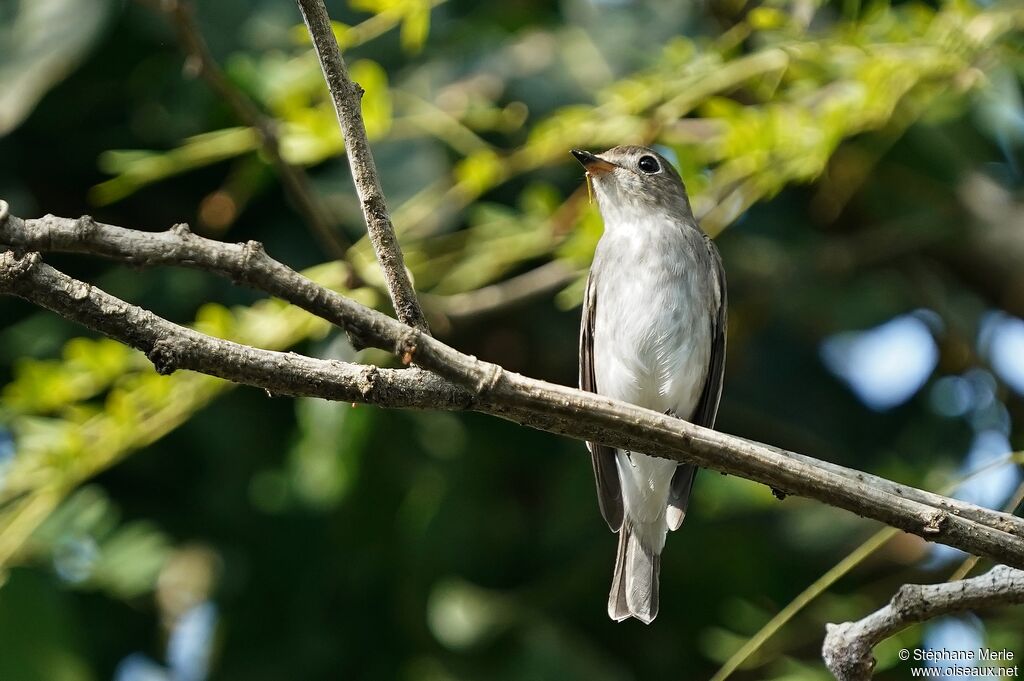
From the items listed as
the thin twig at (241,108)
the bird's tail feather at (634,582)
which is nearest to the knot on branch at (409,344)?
the thin twig at (241,108)

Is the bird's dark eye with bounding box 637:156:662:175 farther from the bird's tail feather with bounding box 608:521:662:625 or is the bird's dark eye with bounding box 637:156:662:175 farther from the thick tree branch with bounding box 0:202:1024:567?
the thick tree branch with bounding box 0:202:1024:567

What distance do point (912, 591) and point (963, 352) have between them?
125 inches

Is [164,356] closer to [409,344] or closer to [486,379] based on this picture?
[409,344]

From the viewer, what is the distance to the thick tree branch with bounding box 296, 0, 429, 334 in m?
2.09

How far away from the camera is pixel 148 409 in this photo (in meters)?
3.99

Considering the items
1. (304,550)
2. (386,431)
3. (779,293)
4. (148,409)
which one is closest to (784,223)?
(779,293)

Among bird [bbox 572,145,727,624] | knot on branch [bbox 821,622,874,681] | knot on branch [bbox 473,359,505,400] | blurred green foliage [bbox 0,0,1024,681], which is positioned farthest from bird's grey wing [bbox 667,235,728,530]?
knot on branch [bbox 473,359,505,400]

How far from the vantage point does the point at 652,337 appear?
15.1 feet

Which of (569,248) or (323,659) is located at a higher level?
(569,248)

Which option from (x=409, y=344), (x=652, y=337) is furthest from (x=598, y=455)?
(x=409, y=344)

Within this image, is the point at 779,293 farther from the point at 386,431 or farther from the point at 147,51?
the point at 147,51

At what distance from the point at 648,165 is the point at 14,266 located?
364 centimetres

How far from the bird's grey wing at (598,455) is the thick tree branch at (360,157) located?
1818 millimetres

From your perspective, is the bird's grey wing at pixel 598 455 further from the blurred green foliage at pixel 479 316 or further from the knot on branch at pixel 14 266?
the knot on branch at pixel 14 266
